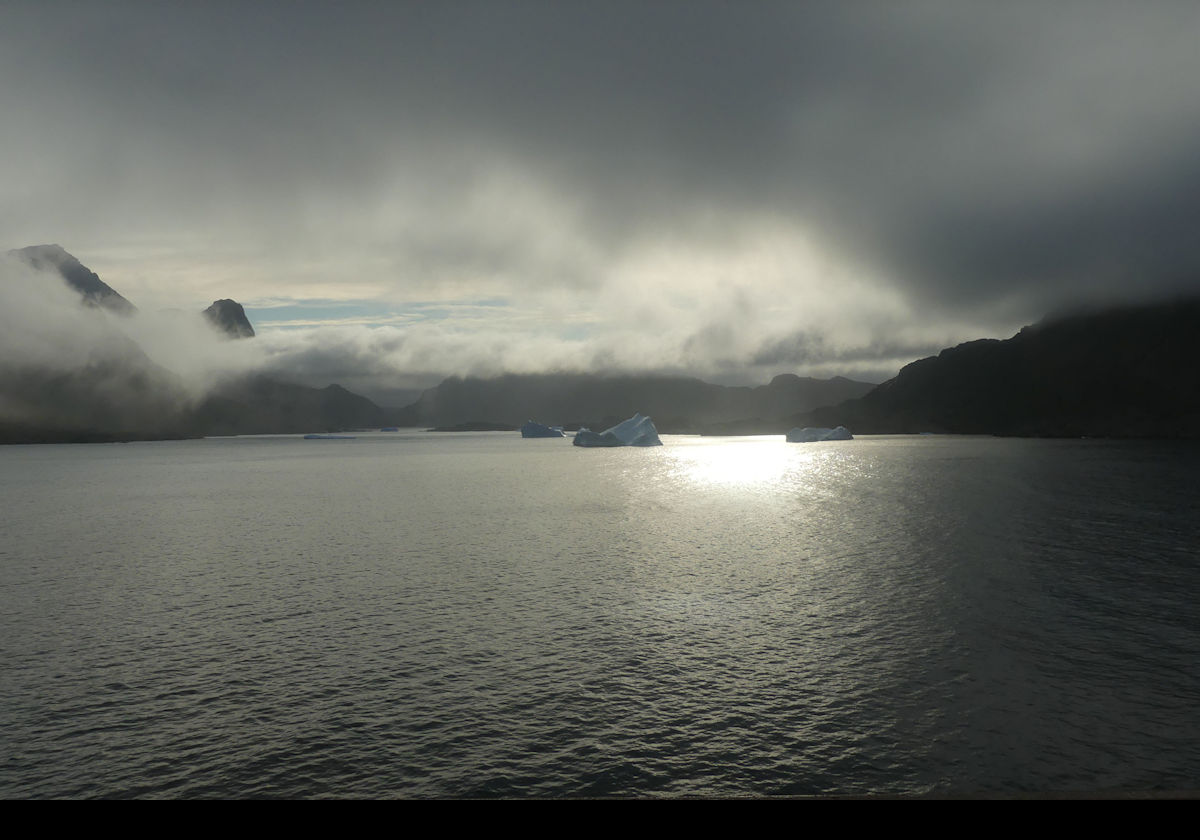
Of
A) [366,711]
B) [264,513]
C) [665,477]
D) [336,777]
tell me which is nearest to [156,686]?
[366,711]

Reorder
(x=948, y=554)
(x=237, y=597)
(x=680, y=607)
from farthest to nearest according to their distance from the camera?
(x=948, y=554), (x=237, y=597), (x=680, y=607)

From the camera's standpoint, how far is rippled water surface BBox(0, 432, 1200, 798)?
14.2 m

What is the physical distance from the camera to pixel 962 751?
49.1 ft

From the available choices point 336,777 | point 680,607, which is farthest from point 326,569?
point 336,777

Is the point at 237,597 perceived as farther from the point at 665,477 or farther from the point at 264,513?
the point at 665,477

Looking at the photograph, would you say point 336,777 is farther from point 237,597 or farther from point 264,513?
point 264,513

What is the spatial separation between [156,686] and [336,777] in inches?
361

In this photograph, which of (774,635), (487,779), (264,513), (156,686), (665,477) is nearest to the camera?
(487,779)

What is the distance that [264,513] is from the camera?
61844mm

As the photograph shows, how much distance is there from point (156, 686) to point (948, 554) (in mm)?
38424

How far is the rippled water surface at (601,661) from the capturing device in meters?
14.2

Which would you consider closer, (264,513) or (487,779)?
(487,779)

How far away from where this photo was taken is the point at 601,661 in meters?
21.0
